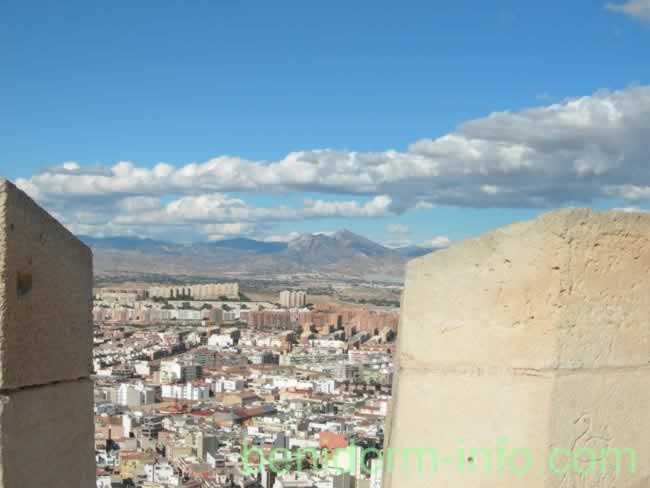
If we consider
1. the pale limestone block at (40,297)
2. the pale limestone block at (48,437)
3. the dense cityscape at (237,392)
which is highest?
the pale limestone block at (40,297)

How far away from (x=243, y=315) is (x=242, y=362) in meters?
25.4

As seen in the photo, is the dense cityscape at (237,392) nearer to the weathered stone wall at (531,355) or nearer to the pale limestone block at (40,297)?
the weathered stone wall at (531,355)

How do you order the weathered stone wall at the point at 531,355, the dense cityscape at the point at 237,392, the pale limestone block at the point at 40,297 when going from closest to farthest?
1. the pale limestone block at the point at 40,297
2. the weathered stone wall at the point at 531,355
3. the dense cityscape at the point at 237,392

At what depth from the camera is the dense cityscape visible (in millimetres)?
18188

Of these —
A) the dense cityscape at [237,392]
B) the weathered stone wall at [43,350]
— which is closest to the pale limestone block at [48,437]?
the weathered stone wall at [43,350]

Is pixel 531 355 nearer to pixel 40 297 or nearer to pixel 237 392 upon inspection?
pixel 40 297

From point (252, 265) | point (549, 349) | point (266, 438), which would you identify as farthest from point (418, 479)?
point (252, 265)

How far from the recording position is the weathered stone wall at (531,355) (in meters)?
1.75

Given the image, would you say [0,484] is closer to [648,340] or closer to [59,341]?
[59,341]

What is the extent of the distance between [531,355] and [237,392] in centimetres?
4052

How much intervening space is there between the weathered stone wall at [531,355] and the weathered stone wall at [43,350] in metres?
0.66

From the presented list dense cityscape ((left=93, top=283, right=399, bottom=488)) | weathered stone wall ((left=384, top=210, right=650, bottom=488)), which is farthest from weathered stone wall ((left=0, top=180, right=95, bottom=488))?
dense cityscape ((left=93, top=283, right=399, bottom=488))

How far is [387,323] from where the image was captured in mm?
65000

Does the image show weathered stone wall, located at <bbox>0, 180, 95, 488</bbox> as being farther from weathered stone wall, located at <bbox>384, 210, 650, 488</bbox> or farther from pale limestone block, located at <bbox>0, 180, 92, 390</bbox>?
weathered stone wall, located at <bbox>384, 210, 650, 488</bbox>
